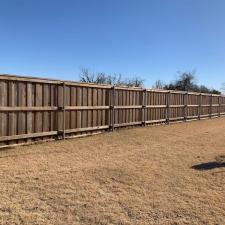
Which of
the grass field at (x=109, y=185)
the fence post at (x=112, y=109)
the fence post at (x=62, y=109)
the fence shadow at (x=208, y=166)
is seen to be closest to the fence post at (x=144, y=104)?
→ the fence post at (x=112, y=109)

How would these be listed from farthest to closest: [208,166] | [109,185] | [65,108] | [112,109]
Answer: [112,109], [65,108], [208,166], [109,185]

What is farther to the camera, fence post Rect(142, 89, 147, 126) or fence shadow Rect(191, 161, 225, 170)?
fence post Rect(142, 89, 147, 126)

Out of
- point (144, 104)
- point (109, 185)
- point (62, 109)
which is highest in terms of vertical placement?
point (144, 104)

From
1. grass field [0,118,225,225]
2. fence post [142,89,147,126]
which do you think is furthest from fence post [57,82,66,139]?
fence post [142,89,147,126]

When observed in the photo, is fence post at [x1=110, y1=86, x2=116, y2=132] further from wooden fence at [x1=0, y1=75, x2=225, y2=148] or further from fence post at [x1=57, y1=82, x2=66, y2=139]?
fence post at [x1=57, y1=82, x2=66, y2=139]

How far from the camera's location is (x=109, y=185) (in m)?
5.59

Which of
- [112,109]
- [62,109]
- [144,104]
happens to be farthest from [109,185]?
[144,104]

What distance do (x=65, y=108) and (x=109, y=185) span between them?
4546 mm

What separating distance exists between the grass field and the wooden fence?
0.47 metres

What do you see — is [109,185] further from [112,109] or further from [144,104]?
[144,104]

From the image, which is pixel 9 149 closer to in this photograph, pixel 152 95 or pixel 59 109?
pixel 59 109

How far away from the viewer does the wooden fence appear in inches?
320

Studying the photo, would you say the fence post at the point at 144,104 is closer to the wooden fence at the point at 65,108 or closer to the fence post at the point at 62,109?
the wooden fence at the point at 65,108

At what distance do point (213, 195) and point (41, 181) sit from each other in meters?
2.76
